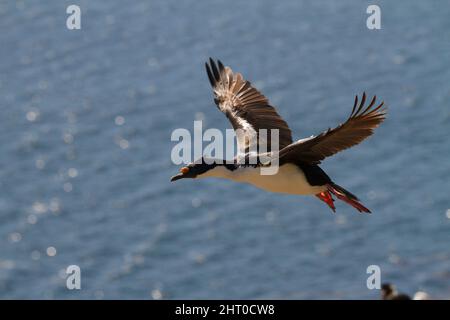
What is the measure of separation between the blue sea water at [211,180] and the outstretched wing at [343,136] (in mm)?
17992

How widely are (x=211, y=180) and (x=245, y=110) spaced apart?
1765 centimetres

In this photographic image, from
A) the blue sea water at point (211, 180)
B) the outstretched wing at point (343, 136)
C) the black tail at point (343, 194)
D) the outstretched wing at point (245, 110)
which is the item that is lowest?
the black tail at point (343, 194)

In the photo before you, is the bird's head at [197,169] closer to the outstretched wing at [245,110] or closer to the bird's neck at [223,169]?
the bird's neck at [223,169]

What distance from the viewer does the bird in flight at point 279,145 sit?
1605cm

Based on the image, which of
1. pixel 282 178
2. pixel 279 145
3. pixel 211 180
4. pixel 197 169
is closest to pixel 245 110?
pixel 279 145

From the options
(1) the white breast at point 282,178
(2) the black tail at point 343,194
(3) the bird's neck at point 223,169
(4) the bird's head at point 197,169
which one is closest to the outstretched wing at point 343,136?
(1) the white breast at point 282,178

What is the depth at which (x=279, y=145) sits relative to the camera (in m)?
18.9

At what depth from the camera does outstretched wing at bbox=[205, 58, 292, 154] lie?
754 inches

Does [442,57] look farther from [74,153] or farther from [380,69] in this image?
[74,153]

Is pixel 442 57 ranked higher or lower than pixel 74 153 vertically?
higher
